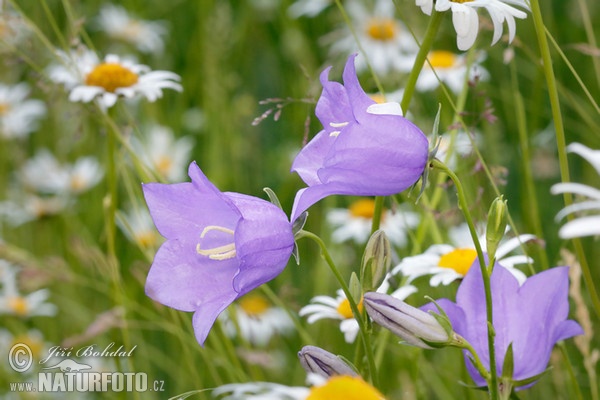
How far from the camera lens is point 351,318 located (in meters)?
1.10

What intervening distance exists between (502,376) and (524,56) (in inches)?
71.3

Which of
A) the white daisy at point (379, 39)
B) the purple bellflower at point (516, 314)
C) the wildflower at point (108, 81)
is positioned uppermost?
the purple bellflower at point (516, 314)

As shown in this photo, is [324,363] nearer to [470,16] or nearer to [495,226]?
[495,226]

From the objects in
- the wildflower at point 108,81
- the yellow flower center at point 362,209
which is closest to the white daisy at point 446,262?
the wildflower at point 108,81

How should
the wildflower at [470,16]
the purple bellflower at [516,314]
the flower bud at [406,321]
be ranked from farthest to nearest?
→ 1. the wildflower at [470,16]
2. the purple bellflower at [516,314]
3. the flower bud at [406,321]

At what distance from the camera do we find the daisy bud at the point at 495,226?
0.70 meters

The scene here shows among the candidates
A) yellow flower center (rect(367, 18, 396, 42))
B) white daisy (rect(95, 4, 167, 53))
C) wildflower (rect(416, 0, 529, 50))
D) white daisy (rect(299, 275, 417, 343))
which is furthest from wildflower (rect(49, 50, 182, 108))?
white daisy (rect(95, 4, 167, 53))

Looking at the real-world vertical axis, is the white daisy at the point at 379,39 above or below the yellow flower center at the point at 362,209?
above

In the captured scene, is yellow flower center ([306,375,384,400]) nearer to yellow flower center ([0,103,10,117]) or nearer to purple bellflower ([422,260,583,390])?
purple bellflower ([422,260,583,390])

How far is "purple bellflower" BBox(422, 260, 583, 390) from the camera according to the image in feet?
2.55

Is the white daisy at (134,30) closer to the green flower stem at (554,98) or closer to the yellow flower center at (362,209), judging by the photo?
the yellow flower center at (362,209)

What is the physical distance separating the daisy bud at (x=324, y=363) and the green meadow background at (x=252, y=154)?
0.47 m

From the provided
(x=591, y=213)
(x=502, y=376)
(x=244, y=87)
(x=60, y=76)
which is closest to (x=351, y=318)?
(x=502, y=376)

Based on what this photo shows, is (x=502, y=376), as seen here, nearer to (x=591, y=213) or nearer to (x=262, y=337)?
(x=591, y=213)
